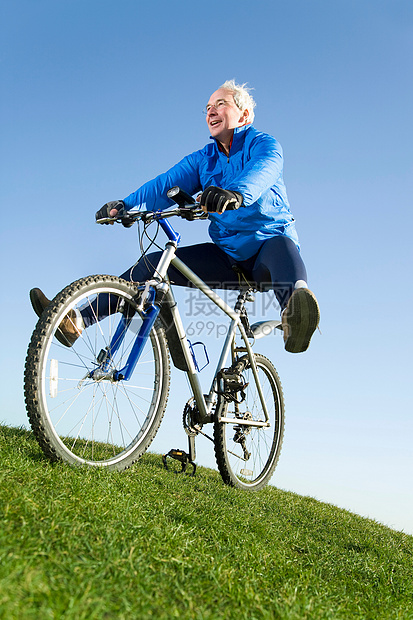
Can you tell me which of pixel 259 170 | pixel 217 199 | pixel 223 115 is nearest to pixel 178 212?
pixel 217 199

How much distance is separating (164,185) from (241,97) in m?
1.01

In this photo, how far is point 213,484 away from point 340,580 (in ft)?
5.15

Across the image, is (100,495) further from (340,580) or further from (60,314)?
(340,580)

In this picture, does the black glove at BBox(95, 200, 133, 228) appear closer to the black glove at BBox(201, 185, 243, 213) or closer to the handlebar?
the handlebar

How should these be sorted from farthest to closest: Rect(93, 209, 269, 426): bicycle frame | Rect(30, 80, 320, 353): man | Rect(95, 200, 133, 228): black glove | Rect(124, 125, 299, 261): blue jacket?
Rect(124, 125, 299, 261): blue jacket → Rect(30, 80, 320, 353): man → Rect(95, 200, 133, 228): black glove → Rect(93, 209, 269, 426): bicycle frame

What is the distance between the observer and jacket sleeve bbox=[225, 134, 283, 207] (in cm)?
327

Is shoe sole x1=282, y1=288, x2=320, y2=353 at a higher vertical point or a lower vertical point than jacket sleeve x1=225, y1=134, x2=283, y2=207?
lower

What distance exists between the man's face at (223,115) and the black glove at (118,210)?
1202 mm

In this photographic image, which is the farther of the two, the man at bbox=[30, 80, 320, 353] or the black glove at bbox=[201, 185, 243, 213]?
the man at bbox=[30, 80, 320, 353]

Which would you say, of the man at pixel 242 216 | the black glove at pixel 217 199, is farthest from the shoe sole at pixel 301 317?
the black glove at pixel 217 199

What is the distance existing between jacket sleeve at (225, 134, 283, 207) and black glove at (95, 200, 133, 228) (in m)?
0.72

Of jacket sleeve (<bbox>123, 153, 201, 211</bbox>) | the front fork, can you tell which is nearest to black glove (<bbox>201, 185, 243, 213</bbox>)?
the front fork

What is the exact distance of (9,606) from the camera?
1.16m

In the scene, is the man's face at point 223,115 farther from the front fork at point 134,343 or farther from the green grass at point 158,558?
the green grass at point 158,558
